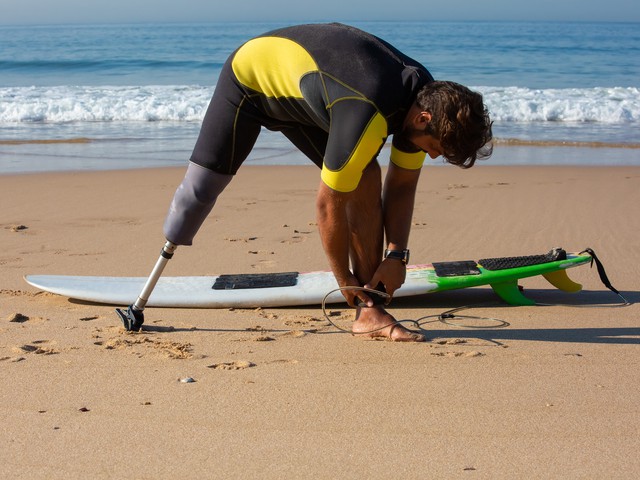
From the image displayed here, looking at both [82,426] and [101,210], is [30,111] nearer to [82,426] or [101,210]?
[101,210]

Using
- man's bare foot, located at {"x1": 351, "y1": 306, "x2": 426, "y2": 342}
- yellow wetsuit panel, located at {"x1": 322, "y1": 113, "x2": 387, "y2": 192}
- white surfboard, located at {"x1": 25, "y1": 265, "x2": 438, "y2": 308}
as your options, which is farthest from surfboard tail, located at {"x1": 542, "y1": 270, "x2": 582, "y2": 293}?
yellow wetsuit panel, located at {"x1": 322, "y1": 113, "x2": 387, "y2": 192}

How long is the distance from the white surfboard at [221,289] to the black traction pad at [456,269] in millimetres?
62

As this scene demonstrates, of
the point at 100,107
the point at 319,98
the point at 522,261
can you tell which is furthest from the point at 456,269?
the point at 100,107

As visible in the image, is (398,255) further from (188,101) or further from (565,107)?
(188,101)

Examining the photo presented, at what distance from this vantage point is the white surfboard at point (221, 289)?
13.3 feet

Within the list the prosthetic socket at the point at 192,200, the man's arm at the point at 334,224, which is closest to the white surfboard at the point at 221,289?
the prosthetic socket at the point at 192,200

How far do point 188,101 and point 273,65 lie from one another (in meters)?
12.7

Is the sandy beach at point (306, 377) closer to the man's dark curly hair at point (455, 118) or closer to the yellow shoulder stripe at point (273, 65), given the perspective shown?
the man's dark curly hair at point (455, 118)

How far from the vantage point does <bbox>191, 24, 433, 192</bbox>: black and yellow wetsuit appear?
2.89m

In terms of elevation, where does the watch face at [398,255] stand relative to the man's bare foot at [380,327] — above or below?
above

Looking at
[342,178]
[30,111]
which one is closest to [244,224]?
[342,178]

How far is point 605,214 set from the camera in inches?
246

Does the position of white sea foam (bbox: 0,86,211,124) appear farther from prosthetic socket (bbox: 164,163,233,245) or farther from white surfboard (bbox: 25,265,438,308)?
prosthetic socket (bbox: 164,163,233,245)

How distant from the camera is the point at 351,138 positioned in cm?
285
